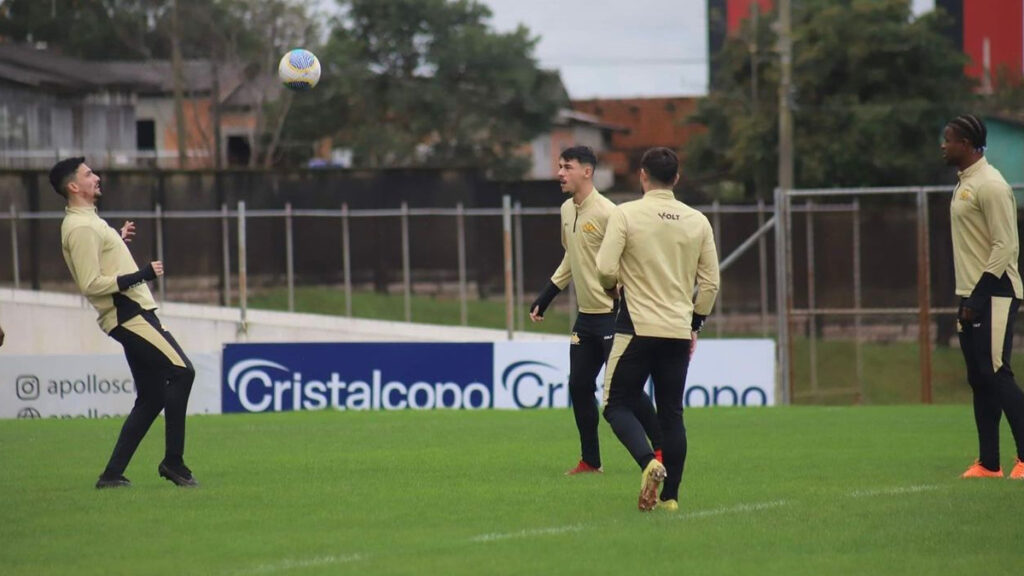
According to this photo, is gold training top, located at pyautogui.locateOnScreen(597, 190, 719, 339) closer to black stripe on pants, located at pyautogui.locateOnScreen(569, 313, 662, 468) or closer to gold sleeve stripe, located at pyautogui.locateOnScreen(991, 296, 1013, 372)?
black stripe on pants, located at pyautogui.locateOnScreen(569, 313, 662, 468)

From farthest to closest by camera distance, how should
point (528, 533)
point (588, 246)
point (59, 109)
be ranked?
1. point (59, 109)
2. point (588, 246)
3. point (528, 533)

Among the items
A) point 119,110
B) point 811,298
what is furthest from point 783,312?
point 119,110

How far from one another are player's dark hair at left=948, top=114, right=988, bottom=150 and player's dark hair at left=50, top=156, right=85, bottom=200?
5.59m

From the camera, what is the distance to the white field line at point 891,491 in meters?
9.07

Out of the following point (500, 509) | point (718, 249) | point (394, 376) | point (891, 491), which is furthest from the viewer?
point (718, 249)

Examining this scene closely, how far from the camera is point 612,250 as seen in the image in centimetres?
824

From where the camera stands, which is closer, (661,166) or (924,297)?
(661,166)

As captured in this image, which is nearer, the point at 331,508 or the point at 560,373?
the point at 331,508

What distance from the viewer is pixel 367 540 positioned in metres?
A: 7.56

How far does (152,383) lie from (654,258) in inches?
135

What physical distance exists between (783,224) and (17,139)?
25735 mm

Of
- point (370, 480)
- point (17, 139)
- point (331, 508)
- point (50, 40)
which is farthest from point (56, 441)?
point (50, 40)

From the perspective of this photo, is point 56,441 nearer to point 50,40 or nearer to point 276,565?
point 276,565

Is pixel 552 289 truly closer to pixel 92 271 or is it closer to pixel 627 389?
pixel 627 389
